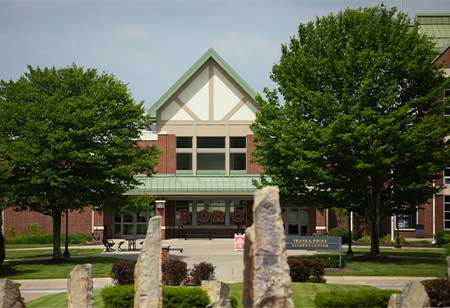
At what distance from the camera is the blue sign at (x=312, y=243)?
100 feet

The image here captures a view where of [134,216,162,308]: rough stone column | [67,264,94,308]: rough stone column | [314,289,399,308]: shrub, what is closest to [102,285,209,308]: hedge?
[314,289,399,308]: shrub

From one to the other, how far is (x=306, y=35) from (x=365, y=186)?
8.41 m

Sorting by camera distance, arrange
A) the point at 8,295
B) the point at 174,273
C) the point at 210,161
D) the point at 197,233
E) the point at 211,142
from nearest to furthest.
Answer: the point at 8,295
the point at 174,273
the point at 197,233
the point at 211,142
the point at 210,161

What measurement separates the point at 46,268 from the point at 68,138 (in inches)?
248

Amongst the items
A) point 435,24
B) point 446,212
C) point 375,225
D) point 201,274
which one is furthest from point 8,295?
point 435,24

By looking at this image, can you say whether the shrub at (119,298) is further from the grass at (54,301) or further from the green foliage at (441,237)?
the green foliage at (441,237)

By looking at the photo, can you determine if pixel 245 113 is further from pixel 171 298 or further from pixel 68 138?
pixel 171 298

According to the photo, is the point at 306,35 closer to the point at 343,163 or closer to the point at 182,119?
the point at 343,163

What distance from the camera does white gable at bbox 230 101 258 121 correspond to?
5775 cm

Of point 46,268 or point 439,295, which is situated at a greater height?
point 439,295

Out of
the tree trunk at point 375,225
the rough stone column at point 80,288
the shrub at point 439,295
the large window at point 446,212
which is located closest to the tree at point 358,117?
the tree trunk at point 375,225

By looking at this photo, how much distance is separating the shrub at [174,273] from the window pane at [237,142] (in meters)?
34.4

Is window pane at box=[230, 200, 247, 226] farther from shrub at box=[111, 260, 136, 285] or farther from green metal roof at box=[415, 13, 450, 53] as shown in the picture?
shrub at box=[111, 260, 136, 285]

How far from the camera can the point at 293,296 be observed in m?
22.0
